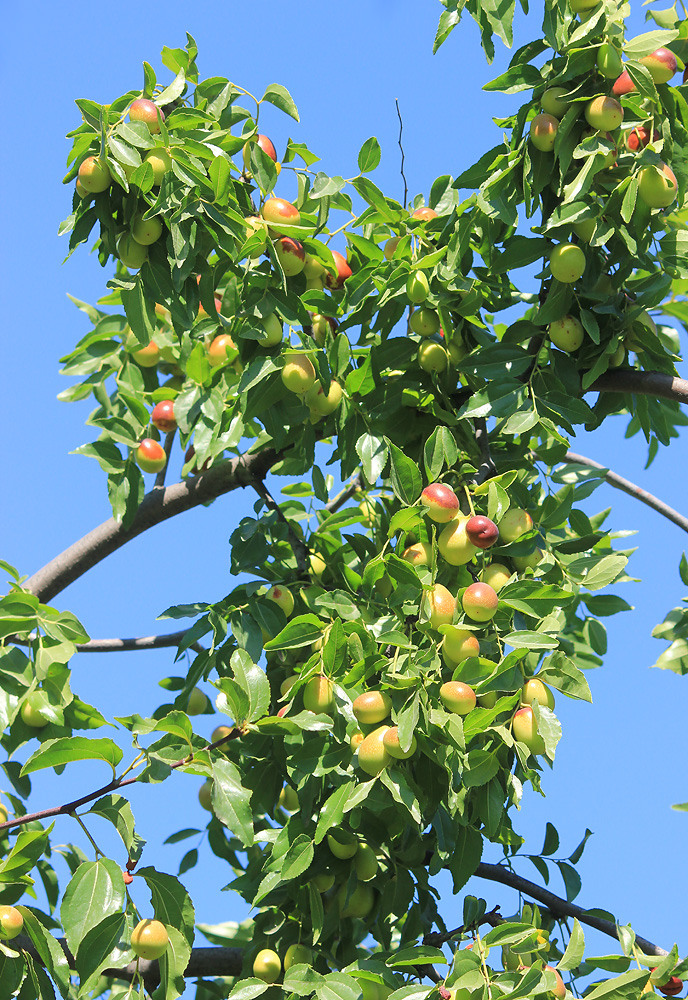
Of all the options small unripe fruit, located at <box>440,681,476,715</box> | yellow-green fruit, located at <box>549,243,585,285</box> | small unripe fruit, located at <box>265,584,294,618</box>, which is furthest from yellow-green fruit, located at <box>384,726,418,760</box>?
yellow-green fruit, located at <box>549,243,585,285</box>

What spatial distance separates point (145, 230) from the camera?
98.6 inches

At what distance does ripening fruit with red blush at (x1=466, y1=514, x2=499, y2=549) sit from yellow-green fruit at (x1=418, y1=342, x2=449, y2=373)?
0.59 meters

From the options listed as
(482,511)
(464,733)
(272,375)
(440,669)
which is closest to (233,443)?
(272,375)

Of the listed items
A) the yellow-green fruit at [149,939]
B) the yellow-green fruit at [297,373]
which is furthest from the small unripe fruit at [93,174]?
the yellow-green fruit at [149,939]

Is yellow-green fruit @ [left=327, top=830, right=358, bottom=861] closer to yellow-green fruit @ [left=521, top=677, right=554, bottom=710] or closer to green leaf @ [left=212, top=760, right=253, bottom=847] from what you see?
green leaf @ [left=212, top=760, right=253, bottom=847]

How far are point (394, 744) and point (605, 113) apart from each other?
1609 mm

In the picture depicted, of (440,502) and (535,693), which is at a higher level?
(440,502)

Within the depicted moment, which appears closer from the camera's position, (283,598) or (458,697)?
(458,697)

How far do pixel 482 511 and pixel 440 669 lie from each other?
0.50 meters

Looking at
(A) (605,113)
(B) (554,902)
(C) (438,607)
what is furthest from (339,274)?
(B) (554,902)

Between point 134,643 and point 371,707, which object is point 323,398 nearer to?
point 371,707

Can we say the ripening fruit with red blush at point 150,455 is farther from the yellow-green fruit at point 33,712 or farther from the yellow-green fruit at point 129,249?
the yellow-green fruit at point 33,712

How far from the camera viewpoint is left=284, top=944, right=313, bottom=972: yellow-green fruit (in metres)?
2.44

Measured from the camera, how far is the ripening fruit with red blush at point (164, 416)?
11.1 feet
